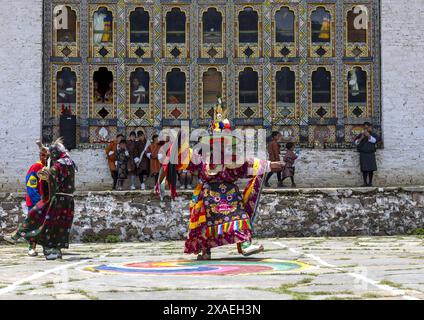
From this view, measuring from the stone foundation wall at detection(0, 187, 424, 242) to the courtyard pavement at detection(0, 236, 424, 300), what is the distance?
3806 mm

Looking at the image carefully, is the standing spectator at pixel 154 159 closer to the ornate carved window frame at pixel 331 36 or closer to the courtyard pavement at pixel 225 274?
the ornate carved window frame at pixel 331 36

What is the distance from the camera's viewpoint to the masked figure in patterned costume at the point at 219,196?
12703 mm

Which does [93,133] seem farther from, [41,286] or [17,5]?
[41,286]

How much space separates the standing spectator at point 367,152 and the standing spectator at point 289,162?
1.66 metres

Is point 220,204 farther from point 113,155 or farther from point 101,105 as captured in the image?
point 101,105

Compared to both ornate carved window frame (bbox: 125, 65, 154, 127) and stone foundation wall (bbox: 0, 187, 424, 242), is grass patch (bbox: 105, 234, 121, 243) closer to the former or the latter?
stone foundation wall (bbox: 0, 187, 424, 242)

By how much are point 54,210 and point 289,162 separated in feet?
41.5

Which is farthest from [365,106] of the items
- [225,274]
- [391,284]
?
[391,284]

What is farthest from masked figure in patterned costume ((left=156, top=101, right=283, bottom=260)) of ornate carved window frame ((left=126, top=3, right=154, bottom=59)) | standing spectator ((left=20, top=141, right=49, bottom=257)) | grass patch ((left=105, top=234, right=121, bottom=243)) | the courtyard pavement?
ornate carved window frame ((left=126, top=3, right=154, bottom=59))

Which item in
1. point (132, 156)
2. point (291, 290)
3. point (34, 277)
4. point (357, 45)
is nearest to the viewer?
point (291, 290)

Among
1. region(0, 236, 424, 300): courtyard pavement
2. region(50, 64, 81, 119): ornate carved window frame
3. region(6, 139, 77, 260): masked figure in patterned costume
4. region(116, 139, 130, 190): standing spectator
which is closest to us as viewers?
region(0, 236, 424, 300): courtyard pavement

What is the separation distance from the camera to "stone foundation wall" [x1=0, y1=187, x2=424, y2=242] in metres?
19.4

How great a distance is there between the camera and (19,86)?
87.3ft
